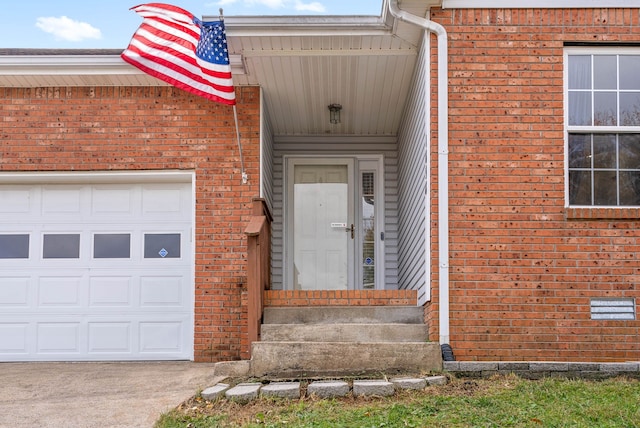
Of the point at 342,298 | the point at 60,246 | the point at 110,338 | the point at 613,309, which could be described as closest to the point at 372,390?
the point at 342,298

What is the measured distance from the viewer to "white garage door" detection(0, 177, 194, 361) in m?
9.50

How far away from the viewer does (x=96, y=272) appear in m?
9.65

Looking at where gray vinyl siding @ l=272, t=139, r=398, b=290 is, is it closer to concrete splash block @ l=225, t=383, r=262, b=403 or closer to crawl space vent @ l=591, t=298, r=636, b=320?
crawl space vent @ l=591, t=298, r=636, b=320

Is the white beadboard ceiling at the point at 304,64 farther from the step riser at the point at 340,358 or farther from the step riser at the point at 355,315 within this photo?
the step riser at the point at 340,358

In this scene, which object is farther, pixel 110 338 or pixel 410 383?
pixel 110 338

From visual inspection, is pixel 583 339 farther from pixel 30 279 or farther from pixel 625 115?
pixel 30 279

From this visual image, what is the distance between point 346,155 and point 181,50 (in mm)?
4058

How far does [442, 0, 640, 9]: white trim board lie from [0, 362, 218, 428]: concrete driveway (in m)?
4.23

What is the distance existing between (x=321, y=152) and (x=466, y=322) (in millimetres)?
4745

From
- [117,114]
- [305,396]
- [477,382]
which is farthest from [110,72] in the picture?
[477,382]

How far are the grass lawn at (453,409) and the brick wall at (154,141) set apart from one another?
3181mm

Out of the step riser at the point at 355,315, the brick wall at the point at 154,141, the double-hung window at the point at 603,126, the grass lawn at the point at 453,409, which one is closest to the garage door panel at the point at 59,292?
the brick wall at the point at 154,141

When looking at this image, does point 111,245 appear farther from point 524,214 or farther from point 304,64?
point 524,214

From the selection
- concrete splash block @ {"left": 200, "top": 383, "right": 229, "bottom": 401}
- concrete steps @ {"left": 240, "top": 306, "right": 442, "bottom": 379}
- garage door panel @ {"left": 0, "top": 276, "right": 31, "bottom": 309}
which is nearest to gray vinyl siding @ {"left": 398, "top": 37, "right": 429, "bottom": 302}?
concrete steps @ {"left": 240, "top": 306, "right": 442, "bottom": 379}
